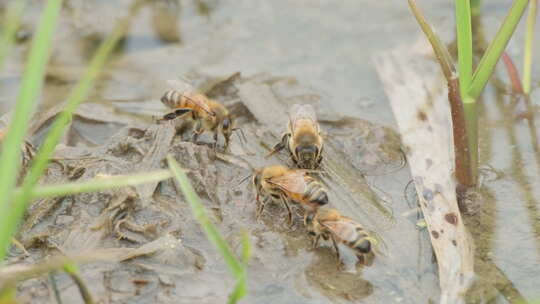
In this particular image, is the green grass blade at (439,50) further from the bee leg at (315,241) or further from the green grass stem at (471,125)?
the bee leg at (315,241)

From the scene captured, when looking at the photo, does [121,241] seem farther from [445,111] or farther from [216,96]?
[445,111]

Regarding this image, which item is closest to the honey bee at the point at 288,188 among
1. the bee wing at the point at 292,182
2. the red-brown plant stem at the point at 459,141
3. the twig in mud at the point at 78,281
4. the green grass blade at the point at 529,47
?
the bee wing at the point at 292,182

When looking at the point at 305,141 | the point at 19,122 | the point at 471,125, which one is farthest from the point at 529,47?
the point at 19,122

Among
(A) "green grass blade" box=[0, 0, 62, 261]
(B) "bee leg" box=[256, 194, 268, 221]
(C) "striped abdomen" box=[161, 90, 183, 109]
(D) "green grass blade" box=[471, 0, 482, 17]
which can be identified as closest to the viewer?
(A) "green grass blade" box=[0, 0, 62, 261]

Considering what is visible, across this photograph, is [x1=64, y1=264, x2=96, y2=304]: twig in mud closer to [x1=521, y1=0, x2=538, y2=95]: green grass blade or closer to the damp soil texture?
the damp soil texture

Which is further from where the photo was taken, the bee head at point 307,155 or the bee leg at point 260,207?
the bee head at point 307,155

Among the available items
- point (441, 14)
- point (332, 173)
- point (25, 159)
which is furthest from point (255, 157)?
point (441, 14)

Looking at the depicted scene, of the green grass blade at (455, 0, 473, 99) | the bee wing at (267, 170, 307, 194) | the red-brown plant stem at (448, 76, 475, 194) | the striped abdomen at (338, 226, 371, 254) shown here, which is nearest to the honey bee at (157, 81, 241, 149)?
the bee wing at (267, 170, 307, 194)
